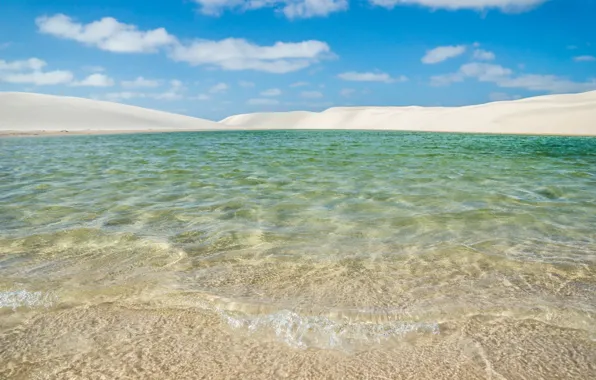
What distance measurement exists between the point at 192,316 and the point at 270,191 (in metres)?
4.61

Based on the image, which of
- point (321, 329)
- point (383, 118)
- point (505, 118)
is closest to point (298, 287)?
point (321, 329)

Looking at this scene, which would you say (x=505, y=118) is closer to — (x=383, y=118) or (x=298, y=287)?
(x=383, y=118)

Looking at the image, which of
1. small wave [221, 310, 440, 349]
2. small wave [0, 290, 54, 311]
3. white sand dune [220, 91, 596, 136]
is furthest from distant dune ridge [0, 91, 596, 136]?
small wave [221, 310, 440, 349]

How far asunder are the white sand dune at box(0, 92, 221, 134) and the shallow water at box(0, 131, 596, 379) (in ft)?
149

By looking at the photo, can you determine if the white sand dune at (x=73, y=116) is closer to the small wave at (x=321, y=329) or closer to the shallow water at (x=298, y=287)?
the shallow water at (x=298, y=287)

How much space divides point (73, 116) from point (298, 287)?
6198 centimetres

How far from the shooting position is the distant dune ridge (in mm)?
44625

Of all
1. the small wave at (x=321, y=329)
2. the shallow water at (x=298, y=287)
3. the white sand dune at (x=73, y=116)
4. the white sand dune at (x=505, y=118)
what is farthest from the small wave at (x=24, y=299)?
the white sand dune at (x=73, y=116)

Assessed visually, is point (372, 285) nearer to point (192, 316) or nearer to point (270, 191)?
point (192, 316)

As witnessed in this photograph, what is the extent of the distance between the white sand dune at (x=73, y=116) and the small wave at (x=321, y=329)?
47.8 meters

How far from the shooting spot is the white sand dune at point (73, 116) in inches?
1923

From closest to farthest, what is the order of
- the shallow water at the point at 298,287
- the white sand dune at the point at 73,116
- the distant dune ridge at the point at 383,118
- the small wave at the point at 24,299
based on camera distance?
the shallow water at the point at 298,287, the small wave at the point at 24,299, the distant dune ridge at the point at 383,118, the white sand dune at the point at 73,116

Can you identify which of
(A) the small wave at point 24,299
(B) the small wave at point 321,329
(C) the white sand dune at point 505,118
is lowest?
(B) the small wave at point 321,329

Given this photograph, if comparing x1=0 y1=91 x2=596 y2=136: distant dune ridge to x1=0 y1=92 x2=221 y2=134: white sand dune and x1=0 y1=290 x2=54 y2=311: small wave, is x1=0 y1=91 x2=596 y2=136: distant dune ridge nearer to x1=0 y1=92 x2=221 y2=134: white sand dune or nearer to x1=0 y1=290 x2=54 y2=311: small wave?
x1=0 y1=92 x2=221 y2=134: white sand dune
